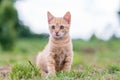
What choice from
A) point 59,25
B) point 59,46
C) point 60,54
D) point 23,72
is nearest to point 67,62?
point 60,54

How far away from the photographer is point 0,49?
22641mm

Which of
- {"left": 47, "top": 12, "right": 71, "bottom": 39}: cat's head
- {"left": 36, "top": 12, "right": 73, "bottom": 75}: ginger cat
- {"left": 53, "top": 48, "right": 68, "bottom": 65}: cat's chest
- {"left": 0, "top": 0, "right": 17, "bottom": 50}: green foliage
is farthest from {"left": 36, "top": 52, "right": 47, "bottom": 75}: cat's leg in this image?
{"left": 0, "top": 0, "right": 17, "bottom": 50}: green foliage

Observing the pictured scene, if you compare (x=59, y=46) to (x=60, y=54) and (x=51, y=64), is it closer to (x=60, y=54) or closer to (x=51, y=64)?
(x=60, y=54)

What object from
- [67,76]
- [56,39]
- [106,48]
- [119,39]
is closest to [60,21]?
[56,39]

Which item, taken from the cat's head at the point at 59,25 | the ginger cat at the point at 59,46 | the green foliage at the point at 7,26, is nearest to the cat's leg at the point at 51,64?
the ginger cat at the point at 59,46

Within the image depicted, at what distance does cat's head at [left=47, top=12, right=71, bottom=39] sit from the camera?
27.6 feet

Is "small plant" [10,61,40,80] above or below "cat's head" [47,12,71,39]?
below

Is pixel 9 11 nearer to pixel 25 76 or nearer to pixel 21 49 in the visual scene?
pixel 21 49

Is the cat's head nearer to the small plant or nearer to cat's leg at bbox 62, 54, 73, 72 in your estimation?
cat's leg at bbox 62, 54, 73, 72

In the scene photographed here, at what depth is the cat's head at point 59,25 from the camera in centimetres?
841

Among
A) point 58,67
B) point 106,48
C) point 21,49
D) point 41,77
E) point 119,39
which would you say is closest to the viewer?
point 41,77

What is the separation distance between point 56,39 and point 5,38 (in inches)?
558

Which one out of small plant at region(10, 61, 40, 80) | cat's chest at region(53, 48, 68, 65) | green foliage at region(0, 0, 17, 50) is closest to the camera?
small plant at region(10, 61, 40, 80)

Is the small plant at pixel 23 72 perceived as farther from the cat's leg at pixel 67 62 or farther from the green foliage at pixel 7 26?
the green foliage at pixel 7 26
